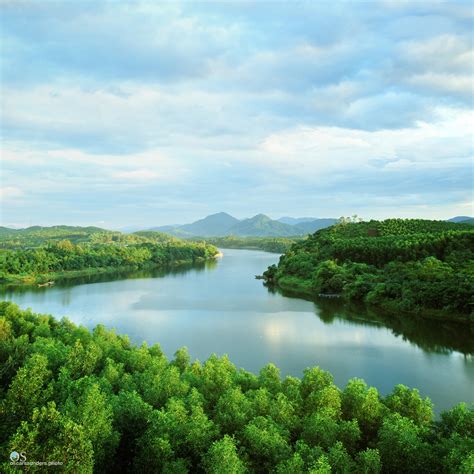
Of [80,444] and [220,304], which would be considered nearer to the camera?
[80,444]

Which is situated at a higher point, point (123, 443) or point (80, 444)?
point (80, 444)

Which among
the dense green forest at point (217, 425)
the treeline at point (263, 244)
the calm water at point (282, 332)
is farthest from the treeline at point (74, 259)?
the dense green forest at point (217, 425)

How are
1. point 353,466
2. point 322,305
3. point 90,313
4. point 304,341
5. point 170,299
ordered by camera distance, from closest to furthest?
1. point 353,466
2. point 304,341
3. point 90,313
4. point 322,305
5. point 170,299

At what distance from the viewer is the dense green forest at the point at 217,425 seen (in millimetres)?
8648

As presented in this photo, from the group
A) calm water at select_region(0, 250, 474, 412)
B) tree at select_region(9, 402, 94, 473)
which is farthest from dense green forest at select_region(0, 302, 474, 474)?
calm water at select_region(0, 250, 474, 412)

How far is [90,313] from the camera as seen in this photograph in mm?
34500

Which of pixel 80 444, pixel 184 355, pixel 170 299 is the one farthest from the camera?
pixel 170 299

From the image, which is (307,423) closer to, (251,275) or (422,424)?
(422,424)

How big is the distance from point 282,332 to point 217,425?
17240 millimetres

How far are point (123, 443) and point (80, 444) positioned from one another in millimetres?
2656

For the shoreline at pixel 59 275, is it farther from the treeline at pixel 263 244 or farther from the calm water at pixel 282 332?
the treeline at pixel 263 244

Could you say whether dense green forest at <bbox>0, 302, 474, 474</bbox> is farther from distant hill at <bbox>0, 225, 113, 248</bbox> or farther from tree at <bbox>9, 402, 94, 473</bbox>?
distant hill at <bbox>0, 225, 113, 248</bbox>

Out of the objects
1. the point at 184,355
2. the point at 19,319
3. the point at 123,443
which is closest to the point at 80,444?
the point at 123,443

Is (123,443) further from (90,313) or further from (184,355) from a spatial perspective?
(90,313)
